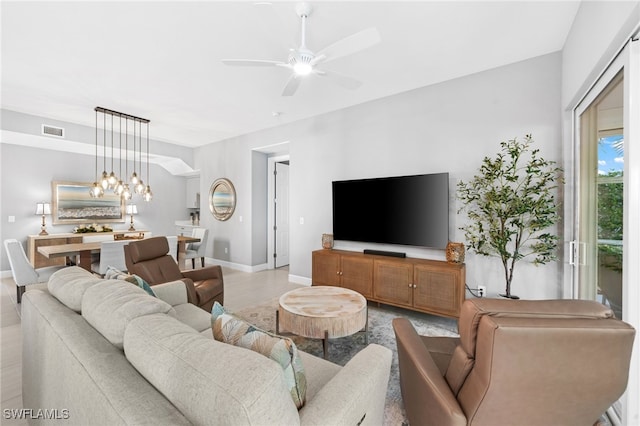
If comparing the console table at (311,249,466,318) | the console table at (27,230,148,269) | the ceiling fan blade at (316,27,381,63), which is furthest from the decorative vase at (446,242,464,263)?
the console table at (27,230,148,269)

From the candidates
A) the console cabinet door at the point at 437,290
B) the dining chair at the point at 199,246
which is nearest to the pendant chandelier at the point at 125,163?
the dining chair at the point at 199,246

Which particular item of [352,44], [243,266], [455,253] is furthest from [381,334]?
[243,266]

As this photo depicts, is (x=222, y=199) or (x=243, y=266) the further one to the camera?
(x=222, y=199)

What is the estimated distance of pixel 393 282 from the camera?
3262 mm

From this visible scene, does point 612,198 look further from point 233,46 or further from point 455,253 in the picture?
point 233,46

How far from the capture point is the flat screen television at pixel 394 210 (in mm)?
3189

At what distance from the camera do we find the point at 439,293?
295 centimetres

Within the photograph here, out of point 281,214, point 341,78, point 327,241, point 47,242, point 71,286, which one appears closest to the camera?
point 71,286

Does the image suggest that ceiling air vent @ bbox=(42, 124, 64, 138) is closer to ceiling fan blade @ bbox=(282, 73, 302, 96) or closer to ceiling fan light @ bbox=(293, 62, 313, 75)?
ceiling fan blade @ bbox=(282, 73, 302, 96)

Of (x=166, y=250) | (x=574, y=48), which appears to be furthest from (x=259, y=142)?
(x=574, y=48)

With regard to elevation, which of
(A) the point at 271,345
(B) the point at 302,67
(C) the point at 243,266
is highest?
(B) the point at 302,67

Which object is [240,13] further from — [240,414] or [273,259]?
[273,259]

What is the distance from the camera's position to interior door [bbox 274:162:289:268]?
5988 millimetres

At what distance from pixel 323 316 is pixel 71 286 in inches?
59.6
